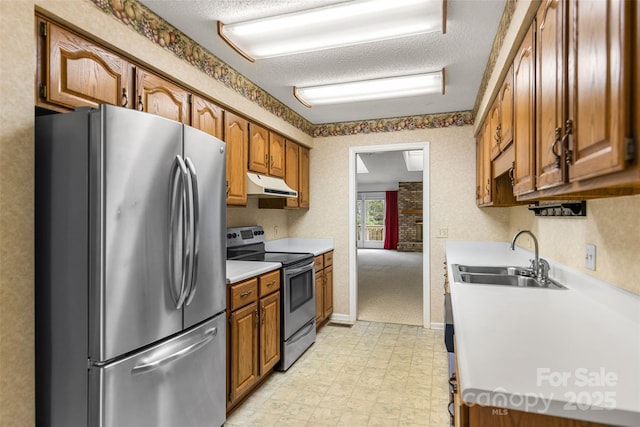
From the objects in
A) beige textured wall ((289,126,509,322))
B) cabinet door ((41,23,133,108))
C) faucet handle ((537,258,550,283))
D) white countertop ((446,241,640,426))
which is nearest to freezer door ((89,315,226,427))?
cabinet door ((41,23,133,108))

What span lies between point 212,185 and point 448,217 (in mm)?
2896

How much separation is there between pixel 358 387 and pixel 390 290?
3326mm

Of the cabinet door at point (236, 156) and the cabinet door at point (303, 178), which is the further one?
the cabinet door at point (303, 178)

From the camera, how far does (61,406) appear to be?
55.6 inches

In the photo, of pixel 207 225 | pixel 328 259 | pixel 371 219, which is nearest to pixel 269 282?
pixel 207 225

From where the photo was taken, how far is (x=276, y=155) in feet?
11.9

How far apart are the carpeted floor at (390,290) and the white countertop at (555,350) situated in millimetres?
2832

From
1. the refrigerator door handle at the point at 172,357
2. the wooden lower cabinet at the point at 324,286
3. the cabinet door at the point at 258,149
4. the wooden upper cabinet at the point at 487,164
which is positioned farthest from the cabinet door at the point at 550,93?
the wooden lower cabinet at the point at 324,286

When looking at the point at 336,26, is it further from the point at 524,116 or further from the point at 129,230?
the point at 129,230

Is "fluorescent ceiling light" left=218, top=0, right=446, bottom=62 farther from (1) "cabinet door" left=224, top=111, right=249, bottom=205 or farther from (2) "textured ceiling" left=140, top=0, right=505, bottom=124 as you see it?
(1) "cabinet door" left=224, top=111, right=249, bottom=205

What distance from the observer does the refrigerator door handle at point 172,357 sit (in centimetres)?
152

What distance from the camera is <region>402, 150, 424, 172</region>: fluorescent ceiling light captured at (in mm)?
7059

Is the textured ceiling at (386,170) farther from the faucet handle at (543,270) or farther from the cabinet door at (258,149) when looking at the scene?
the faucet handle at (543,270)

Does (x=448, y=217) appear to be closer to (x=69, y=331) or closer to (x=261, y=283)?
(x=261, y=283)
